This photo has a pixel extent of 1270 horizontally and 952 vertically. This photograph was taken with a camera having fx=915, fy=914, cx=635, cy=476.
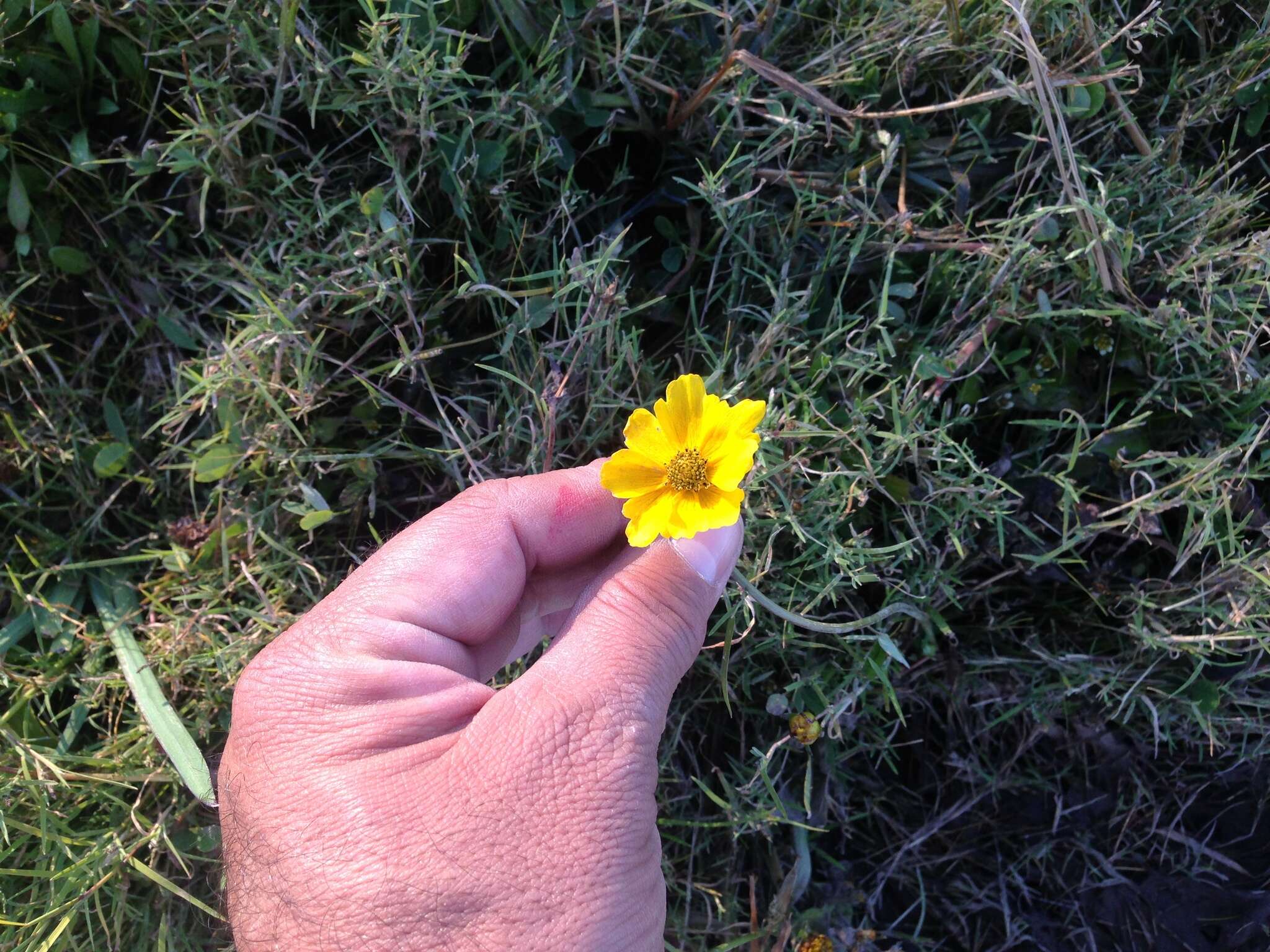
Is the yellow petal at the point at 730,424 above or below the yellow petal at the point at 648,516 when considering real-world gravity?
above

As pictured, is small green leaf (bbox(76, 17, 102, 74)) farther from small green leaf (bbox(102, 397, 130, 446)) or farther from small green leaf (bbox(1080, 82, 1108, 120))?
small green leaf (bbox(1080, 82, 1108, 120))

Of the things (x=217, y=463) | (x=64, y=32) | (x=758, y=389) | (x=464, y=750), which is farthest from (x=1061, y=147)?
(x=64, y=32)

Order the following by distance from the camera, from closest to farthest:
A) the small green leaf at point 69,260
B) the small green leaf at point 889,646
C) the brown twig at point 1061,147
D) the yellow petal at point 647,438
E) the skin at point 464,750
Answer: the skin at point 464,750, the yellow petal at point 647,438, the small green leaf at point 889,646, the brown twig at point 1061,147, the small green leaf at point 69,260

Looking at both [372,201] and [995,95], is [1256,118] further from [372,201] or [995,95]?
[372,201]

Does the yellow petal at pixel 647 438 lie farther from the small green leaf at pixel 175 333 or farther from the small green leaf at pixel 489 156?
the small green leaf at pixel 175 333

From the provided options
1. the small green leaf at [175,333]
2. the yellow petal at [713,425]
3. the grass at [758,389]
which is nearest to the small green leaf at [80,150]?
the grass at [758,389]
